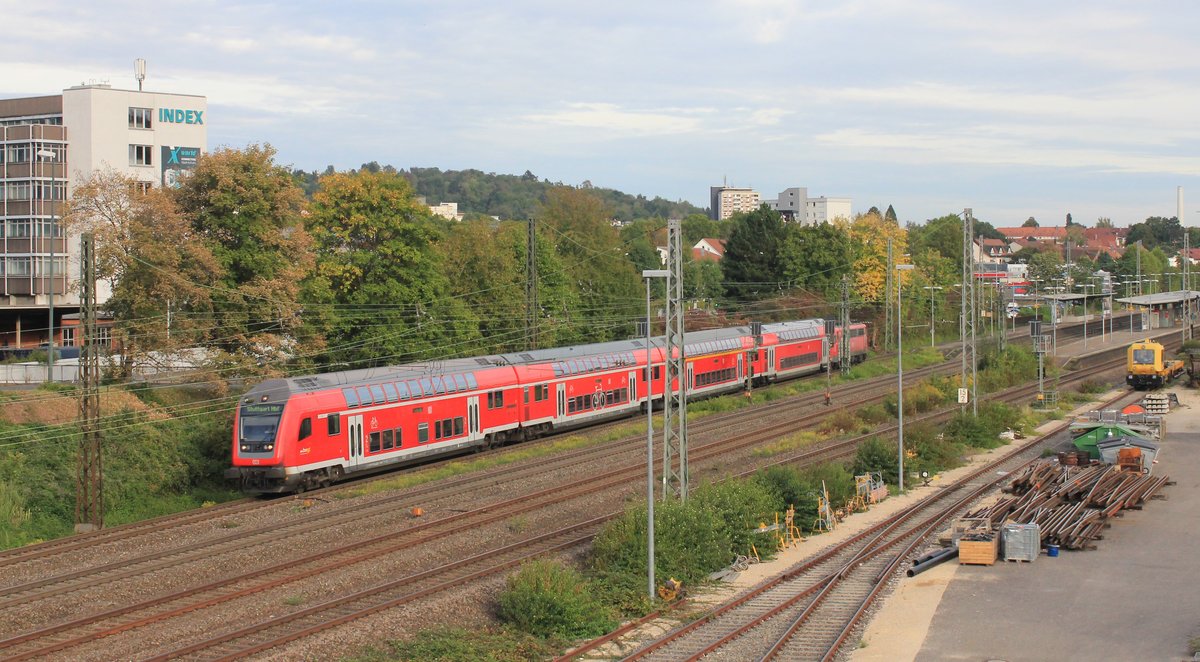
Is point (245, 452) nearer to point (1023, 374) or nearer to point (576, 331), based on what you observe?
point (576, 331)

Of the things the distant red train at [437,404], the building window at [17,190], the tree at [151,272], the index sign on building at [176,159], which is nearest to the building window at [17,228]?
the building window at [17,190]

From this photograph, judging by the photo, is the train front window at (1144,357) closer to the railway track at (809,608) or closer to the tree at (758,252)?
the tree at (758,252)

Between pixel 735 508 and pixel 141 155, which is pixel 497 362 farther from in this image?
pixel 141 155

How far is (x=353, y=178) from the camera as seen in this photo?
166ft

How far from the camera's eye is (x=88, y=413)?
2980 centimetres

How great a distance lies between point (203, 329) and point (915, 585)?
87.9ft

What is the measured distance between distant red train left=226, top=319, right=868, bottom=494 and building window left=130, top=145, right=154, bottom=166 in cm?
3724

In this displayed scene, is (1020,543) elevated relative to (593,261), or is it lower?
lower

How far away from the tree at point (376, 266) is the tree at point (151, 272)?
8.87 metres

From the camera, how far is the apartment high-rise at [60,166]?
224 ft

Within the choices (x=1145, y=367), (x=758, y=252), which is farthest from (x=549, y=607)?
(x=758, y=252)

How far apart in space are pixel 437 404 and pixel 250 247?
10528mm

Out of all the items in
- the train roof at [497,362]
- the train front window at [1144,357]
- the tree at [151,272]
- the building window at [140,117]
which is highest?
the building window at [140,117]

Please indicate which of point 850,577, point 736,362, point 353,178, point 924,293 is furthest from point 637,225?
point 850,577
